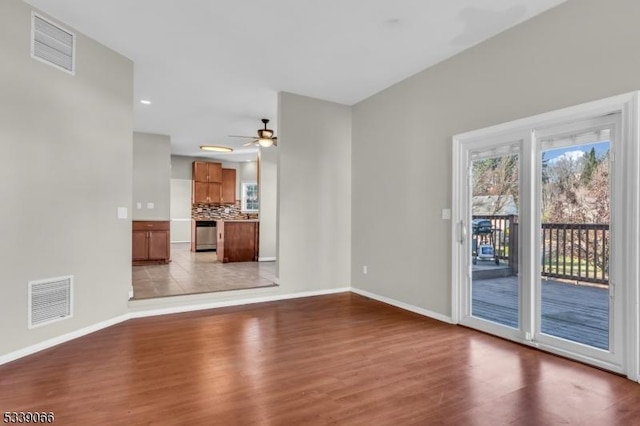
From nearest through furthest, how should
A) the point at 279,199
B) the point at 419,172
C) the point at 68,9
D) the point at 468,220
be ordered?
1. the point at 68,9
2. the point at 468,220
3. the point at 419,172
4. the point at 279,199

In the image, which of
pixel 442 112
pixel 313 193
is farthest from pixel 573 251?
pixel 313 193

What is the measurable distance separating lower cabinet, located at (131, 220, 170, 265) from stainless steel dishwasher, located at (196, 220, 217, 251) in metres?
2.45

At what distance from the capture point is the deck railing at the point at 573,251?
9.05 ft

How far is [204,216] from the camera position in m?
10.9

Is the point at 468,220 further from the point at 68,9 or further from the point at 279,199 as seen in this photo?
the point at 68,9

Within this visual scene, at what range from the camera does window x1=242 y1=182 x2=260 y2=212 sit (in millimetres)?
11477

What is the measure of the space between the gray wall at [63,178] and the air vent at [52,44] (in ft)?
0.19

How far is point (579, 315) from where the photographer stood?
2.90 m

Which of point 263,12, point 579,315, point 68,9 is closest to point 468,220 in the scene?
point 579,315

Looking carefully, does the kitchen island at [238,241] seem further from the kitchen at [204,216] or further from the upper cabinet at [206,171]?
the upper cabinet at [206,171]

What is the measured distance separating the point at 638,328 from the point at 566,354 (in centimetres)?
59

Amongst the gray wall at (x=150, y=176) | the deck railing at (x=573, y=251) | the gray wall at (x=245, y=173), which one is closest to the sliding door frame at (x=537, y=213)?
the deck railing at (x=573, y=251)

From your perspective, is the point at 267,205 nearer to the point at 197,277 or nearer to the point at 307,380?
the point at 197,277

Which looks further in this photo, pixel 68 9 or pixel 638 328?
pixel 68 9
